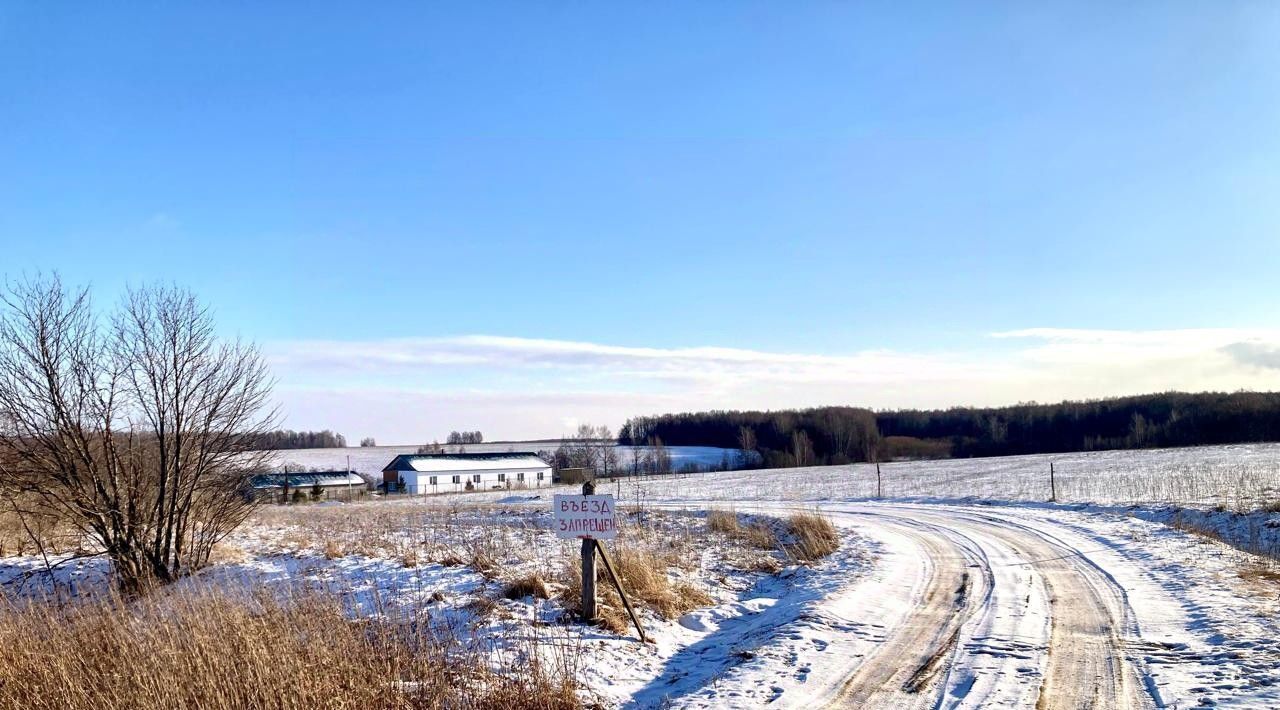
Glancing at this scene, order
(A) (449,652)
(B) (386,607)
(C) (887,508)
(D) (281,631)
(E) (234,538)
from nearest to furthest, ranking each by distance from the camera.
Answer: (D) (281,631) < (A) (449,652) < (B) (386,607) < (E) (234,538) < (C) (887,508)

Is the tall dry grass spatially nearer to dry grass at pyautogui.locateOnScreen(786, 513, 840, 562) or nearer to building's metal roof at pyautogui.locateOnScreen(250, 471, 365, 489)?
dry grass at pyautogui.locateOnScreen(786, 513, 840, 562)

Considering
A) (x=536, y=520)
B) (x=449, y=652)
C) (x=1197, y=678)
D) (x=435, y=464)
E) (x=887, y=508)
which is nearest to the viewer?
(x=1197, y=678)

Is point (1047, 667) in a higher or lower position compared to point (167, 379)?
lower

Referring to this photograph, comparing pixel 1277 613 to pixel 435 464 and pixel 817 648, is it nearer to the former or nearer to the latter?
pixel 817 648

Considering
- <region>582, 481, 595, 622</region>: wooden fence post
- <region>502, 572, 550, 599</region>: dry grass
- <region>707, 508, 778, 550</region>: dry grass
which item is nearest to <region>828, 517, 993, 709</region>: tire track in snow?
<region>582, 481, 595, 622</region>: wooden fence post

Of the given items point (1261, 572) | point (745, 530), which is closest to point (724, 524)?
point (745, 530)

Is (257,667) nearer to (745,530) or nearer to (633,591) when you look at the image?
(633,591)

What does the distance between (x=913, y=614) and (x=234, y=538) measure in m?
18.8

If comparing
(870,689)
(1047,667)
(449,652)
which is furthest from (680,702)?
(1047,667)

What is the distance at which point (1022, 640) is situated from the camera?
26.6ft

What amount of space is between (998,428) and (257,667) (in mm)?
116853

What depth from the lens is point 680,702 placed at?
6.73 m

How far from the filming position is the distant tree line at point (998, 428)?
86.3 m

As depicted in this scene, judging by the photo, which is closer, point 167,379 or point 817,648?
point 817,648
